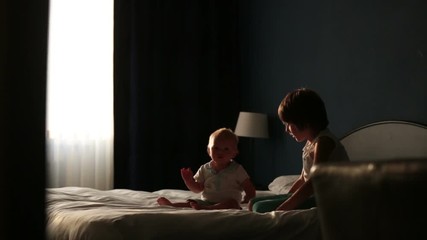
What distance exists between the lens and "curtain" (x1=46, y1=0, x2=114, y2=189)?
4746mm

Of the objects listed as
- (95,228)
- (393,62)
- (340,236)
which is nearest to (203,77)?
(393,62)

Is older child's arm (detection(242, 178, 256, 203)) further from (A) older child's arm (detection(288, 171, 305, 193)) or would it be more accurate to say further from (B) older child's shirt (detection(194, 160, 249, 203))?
(A) older child's arm (detection(288, 171, 305, 193))

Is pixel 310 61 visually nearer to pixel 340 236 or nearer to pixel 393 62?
pixel 393 62

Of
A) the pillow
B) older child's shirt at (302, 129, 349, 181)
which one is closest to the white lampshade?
the pillow

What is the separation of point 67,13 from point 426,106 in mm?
3095

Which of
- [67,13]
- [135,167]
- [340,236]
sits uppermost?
[67,13]

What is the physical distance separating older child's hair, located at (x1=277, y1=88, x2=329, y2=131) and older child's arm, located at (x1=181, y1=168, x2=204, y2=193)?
2.24 feet

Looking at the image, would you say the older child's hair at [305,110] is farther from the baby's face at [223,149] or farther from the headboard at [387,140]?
the headboard at [387,140]

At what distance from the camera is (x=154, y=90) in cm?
514

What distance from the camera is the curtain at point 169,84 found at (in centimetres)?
500

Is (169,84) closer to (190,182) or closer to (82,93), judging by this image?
(82,93)

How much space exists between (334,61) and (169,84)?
1.69 m
